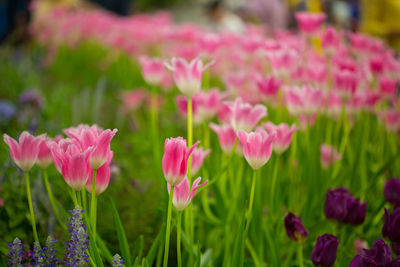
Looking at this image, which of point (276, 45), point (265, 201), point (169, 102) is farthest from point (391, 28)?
point (265, 201)

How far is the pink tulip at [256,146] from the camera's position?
0.91m

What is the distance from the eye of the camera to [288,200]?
1.54 metres

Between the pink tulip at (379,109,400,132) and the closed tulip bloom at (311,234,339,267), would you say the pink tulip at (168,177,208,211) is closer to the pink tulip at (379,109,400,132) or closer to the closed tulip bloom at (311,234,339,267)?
the closed tulip bloom at (311,234,339,267)

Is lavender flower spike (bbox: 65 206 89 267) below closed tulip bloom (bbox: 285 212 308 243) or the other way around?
the other way around

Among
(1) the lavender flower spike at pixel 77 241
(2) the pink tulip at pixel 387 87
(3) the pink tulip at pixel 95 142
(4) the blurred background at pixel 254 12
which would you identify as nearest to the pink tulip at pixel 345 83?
(2) the pink tulip at pixel 387 87

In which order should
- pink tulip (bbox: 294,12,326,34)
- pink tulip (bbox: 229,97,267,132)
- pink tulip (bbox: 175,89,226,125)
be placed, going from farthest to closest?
pink tulip (bbox: 294,12,326,34), pink tulip (bbox: 175,89,226,125), pink tulip (bbox: 229,97,267,132)

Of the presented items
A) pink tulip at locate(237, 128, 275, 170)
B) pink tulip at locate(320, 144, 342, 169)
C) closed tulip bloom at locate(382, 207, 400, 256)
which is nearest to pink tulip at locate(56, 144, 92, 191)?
pink tulip at locate(237, 128, 275, 170)

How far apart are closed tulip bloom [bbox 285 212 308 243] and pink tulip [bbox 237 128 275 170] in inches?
7.7

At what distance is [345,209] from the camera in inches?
43.0

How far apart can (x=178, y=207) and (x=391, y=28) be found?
3.63m

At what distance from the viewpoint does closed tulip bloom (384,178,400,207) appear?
3.81 feet

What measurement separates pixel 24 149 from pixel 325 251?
2.45ft

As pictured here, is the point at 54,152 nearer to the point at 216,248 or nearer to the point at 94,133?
the point at 94,133

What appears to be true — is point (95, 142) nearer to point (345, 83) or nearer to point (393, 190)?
point (393, 190)
